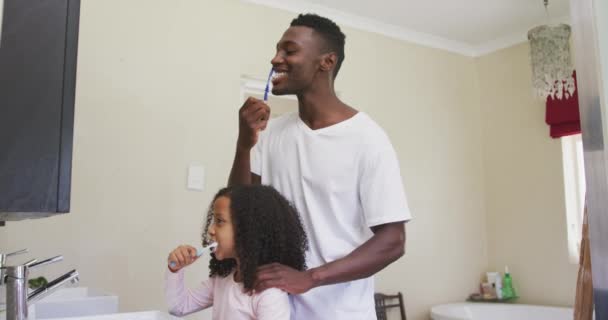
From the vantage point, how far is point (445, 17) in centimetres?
347

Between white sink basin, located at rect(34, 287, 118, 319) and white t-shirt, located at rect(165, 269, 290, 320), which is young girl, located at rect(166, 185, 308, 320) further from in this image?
white sink basin, located at rect(34, 287, 118, 319)

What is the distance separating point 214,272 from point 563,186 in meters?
2.85

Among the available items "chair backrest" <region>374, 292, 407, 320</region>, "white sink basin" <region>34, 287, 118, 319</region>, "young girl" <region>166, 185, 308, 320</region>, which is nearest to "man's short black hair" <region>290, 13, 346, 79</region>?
"young girl" <region>166, 185, 308, 320</region>

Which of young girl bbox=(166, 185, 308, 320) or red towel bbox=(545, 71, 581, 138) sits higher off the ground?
red towel bbox=(545, 71, 581, 138)

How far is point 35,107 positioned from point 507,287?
3402mm

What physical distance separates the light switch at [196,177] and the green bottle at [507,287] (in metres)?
2.11

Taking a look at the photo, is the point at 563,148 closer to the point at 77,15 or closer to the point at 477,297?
the point at 477,297

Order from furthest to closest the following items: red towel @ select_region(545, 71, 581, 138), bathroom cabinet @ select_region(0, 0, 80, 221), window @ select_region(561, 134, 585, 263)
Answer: window @ select_region(561, 134, 585, 263) < red towel @ select_region(545, 71, 581, 138) < bathroom cabinet @ select_region(0, 0, 80, 221)

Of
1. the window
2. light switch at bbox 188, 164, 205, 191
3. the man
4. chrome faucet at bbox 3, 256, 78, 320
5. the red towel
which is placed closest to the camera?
chrome faucet at bbox 3, 256, 78, 320

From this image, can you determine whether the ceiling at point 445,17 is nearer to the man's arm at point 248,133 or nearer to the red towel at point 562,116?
the red towel at point 562,116

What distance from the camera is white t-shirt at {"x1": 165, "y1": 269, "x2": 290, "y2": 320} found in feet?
3.69

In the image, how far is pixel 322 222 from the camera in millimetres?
1280

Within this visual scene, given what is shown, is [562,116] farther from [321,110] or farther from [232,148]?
[321,110]

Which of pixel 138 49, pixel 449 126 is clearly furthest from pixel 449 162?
pixel 138 49
